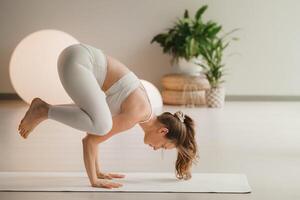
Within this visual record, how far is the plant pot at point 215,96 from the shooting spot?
16.0 feet

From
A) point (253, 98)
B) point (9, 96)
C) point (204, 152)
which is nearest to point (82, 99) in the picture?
point (204, 152)

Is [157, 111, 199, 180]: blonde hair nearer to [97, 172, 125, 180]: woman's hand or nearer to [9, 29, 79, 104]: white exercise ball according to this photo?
[97, 172, 125, 180]: woman's hand

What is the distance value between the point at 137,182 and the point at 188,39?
2.51 metres

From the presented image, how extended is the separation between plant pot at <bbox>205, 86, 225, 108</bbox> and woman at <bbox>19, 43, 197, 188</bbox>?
2.30m

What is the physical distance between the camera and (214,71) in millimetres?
4922

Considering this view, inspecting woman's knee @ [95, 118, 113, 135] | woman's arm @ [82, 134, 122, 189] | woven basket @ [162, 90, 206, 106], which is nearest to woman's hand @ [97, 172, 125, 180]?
woman's arm @ [82, 134, 122, 189]

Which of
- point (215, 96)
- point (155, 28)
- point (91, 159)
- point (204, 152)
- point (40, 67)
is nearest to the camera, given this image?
point (91, 159)

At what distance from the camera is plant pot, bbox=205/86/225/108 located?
16.0 ft

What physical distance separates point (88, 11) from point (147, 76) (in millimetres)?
811

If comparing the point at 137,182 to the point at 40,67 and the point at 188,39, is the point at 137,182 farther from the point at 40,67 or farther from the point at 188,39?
the point at 188,39

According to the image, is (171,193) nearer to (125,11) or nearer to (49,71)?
(49,71)

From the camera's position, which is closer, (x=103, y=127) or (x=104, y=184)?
(x=103, y=127)

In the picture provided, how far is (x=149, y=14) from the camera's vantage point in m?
5.19

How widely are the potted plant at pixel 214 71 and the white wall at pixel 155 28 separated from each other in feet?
1.09
